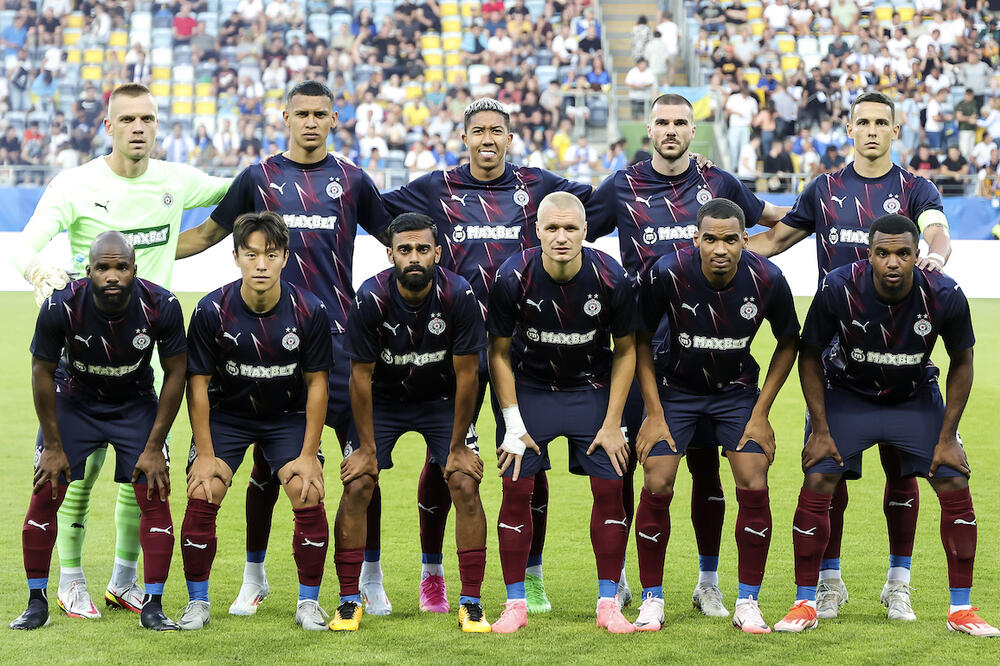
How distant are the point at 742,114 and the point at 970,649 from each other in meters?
17.3

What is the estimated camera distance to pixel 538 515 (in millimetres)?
→ 6105

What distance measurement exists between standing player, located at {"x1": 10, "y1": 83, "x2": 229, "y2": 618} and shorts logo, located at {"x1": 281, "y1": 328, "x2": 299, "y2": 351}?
863 mm

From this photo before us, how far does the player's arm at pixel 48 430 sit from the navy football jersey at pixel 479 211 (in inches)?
73.9

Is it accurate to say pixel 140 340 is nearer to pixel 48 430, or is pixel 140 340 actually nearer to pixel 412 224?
pixel 48 430

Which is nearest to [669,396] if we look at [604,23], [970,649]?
[970,649]

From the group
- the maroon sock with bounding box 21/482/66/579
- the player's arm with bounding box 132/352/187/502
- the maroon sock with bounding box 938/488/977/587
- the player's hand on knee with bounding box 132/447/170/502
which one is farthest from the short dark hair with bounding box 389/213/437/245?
the maroon sock with bounding box 938/488/977/587

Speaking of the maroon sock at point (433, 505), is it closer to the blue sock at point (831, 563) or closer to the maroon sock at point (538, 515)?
the maroon sock at point (538, 515)

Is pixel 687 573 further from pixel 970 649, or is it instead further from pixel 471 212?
pixel 471 212

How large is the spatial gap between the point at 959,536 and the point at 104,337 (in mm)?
3887

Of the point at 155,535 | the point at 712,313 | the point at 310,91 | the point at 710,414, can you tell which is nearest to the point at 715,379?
the point at 710,414

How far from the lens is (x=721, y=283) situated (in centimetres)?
560

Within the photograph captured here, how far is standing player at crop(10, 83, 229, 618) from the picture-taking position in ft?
18.8

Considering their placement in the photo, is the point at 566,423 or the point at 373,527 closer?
the point at 566,423

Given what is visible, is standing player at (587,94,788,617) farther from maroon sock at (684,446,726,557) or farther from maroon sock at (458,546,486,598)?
maroon sock at (458,546,486,598)
